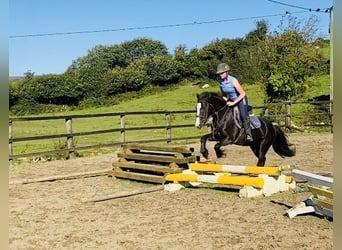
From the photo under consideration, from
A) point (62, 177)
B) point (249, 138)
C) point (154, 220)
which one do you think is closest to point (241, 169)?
point (249, 138)

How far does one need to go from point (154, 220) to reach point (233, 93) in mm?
2047

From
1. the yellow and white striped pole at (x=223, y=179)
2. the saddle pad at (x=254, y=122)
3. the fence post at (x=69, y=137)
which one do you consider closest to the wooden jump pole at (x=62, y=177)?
the yellow and white striped pole at (x=223, y=179)

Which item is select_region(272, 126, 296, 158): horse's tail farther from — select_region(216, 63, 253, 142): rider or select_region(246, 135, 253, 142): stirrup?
select_region(216, 63, 253, 142): rider

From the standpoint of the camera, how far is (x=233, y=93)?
18.6ft

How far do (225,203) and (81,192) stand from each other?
193 cm

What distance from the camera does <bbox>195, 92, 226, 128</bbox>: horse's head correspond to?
561cm

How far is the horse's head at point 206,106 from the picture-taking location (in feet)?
18.4

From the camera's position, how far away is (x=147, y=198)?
17.7ft

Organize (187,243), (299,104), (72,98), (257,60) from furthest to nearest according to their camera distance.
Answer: (72,98)
(257,60)
(299,104)
(187,243)

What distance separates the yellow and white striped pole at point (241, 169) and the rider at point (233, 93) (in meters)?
0.60

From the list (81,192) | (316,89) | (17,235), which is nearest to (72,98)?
(316,89)

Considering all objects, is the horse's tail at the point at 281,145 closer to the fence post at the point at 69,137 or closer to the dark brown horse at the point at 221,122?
the dark brown horse at the point at 221,122

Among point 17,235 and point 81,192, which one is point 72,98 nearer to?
point 81,192

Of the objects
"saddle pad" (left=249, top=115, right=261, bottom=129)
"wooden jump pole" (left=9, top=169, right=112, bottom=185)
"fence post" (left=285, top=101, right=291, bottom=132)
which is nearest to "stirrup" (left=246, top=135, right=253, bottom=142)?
"saddle pad" (left=249, top=115, right=261, bottom=129)
